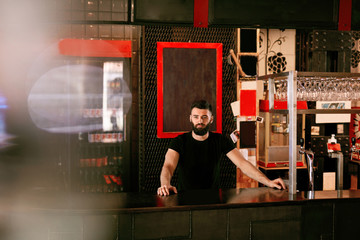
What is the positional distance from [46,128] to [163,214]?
3105 mm

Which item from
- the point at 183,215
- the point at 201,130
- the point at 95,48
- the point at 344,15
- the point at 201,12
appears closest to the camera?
the point at 183,215

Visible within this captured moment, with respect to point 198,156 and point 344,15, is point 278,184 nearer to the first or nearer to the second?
point 198,156

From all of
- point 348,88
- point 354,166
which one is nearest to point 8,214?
point 348,88

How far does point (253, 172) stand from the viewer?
3.00 m

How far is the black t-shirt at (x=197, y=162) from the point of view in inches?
124

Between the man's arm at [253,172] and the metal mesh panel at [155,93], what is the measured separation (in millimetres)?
1413

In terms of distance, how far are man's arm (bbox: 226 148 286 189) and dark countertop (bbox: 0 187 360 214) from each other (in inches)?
2.8

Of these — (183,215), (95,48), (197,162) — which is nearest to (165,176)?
(197,162)

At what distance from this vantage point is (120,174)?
5156 millimetres

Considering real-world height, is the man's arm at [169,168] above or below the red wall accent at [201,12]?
below

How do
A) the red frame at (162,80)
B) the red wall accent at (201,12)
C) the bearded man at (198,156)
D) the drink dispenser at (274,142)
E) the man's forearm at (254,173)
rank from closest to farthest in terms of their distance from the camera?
the red wall accent at (201,12)
the man's forearm at (254,173)
the bearded man at (198,156)
the red frame at (162,80)
the drink dispenser at (274,142)

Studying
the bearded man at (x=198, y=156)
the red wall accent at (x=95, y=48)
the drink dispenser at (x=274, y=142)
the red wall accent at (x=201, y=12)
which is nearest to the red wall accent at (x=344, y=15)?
the red wall accent at (x=201, y=12)

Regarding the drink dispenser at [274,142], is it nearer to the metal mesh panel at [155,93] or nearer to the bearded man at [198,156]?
the metal mesh panel at [155,93]

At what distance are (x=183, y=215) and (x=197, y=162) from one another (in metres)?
0.87
